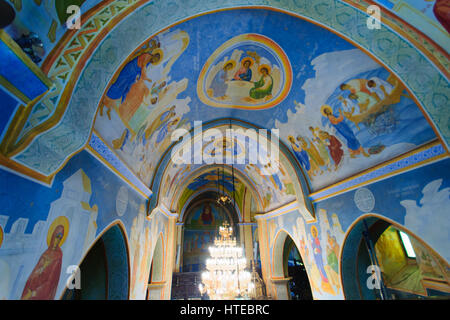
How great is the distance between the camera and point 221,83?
19.9 ft

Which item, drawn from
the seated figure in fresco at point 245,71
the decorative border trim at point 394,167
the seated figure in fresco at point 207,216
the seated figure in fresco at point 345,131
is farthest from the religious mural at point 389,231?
the seated figure in fresco at point 207,216

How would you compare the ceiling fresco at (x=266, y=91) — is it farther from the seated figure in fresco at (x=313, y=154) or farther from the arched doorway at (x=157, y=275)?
the arched doorway at (x=157, y=275)

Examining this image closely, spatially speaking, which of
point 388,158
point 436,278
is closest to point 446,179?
point 388,158

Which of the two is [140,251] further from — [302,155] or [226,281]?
[302,155]

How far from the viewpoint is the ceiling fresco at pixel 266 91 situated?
4.18 meters

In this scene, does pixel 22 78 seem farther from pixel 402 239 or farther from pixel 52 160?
pixel 402 239

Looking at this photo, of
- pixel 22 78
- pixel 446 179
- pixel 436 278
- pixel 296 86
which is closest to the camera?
pixel 22 78

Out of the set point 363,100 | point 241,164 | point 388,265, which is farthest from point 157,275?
point 388,265

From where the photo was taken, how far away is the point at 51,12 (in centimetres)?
220

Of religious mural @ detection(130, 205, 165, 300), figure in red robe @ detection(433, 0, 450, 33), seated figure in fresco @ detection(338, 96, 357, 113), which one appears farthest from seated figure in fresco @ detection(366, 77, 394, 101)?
religious mural @ detection(130, 205, 165, 300)

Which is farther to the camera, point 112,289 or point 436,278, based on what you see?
point 436,278

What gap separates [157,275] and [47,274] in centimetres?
820

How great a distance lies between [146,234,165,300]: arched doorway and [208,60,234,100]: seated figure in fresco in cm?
667

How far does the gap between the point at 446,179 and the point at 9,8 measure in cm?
656
